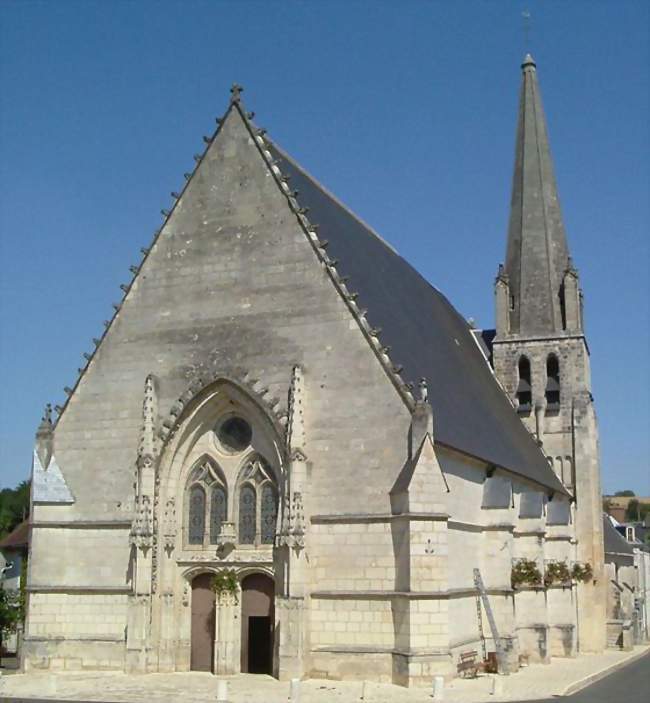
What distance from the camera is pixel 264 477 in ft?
73.2

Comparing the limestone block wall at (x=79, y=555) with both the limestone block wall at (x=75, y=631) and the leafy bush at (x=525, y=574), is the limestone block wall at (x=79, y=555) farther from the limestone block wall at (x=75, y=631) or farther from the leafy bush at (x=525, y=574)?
the leafy bush at (x=525, y=574)

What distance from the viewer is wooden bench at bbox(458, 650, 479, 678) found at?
21484mm

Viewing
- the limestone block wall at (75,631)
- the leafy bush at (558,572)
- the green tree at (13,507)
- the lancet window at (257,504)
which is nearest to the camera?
the lancet window at (257,504)

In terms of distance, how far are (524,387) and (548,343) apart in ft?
Result: 6.02

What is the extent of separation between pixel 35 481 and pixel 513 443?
13702 millimetres

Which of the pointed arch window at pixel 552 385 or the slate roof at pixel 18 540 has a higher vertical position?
the pointed arch window at pixel 552 385

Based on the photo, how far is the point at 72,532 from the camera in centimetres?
2327

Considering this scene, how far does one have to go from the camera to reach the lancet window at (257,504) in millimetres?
22094

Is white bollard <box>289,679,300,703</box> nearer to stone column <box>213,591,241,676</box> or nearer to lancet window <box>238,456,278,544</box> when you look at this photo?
stone column <box>213,591,241,676</box>

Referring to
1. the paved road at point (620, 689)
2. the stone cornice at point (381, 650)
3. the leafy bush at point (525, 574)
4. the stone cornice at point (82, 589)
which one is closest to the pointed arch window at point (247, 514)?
the stone cornice at point (82, 589)

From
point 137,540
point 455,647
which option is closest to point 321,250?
point 137,540

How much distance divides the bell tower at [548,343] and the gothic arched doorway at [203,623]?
15843 millimetres

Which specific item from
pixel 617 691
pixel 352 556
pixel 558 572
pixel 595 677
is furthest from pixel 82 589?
pixel 558 572

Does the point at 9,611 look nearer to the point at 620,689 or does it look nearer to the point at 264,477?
the point at 264,477
